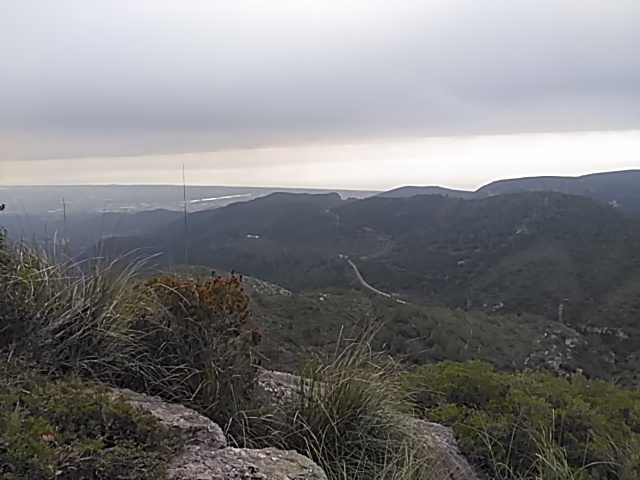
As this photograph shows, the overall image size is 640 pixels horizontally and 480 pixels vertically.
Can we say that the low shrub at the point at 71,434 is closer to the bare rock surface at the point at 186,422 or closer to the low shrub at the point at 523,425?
the bare rock surface at the point at 186,422

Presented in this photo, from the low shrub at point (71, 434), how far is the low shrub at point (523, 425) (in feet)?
6.82

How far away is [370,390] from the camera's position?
3496 mm

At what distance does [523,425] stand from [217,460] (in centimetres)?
233

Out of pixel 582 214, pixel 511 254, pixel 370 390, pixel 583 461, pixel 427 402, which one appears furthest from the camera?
pixel 582 214

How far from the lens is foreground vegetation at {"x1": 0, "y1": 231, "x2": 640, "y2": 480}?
2760 mm

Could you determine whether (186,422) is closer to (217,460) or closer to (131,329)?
(217,460)

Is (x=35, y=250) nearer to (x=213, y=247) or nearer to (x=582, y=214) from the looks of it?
(x=213, y=247)

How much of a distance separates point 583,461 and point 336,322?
42.8 ft

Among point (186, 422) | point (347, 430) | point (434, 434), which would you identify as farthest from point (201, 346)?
point (434, 434)

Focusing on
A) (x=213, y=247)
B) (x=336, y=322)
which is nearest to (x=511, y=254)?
(x=213, y=247)

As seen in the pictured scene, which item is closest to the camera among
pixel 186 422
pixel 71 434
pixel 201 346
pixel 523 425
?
pixel 71 434

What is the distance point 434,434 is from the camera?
383 cm

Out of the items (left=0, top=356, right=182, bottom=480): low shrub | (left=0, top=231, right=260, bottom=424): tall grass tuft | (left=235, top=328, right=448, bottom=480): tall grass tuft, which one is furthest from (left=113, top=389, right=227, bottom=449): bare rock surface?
(left=235, top=328, right=448, bottom=480): tall grass tuft

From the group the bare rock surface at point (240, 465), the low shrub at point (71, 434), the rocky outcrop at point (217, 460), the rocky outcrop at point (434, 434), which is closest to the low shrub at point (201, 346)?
the rocky outcrop at point (434, 434)
